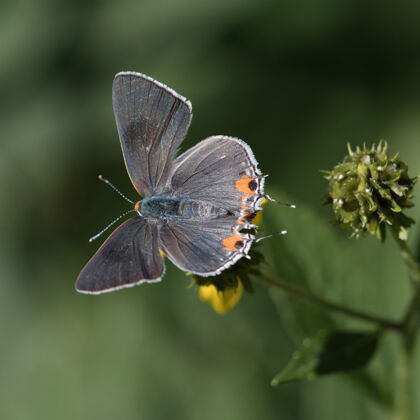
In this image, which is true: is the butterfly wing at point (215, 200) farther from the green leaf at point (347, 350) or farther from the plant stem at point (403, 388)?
the plant stem at point (403, 388)

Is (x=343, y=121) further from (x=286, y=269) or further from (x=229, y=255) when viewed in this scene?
(x=229, y=255)

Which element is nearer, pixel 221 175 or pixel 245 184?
pixel 245 184

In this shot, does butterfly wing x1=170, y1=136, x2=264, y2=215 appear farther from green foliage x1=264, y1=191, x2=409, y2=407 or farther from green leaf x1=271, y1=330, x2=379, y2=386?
green leaf x1=271, y1=330, x2=379, y2=386

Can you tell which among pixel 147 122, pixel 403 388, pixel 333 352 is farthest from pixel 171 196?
pixel 403 388

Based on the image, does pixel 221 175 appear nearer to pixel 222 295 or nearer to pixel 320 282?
pixel 222 295

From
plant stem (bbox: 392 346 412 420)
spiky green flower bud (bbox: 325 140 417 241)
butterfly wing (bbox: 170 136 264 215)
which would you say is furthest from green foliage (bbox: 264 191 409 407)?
spiky green flower bud (bbox: 325 140 417 241)

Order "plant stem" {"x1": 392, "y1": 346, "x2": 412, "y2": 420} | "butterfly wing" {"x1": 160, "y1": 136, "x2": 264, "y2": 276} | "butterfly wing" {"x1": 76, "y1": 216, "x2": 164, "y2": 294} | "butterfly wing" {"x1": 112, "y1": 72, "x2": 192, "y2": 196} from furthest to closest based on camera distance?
"plant stem" {"x1": 392, "y1": 346, "x2": 412, "y2": 420} → "butterfly wing" {"x1": 112, "y1": 72, "x2": 192, "y2": 196} → "butterfly wing" {"x1": 160, "y1": 136, "x2": 264, "y2": 276} → "butterfly wing" {"x1": 76, "y1": 216, "x2": 164, "y2": 294}

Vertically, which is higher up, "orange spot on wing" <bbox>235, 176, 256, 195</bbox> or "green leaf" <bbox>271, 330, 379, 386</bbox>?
"orange spot on wing" <bbox>235, 176, 256, 195</bbox>

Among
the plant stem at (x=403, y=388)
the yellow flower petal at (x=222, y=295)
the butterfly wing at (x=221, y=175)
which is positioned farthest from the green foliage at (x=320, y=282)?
the butterfly wing at (x=221, y=175)
